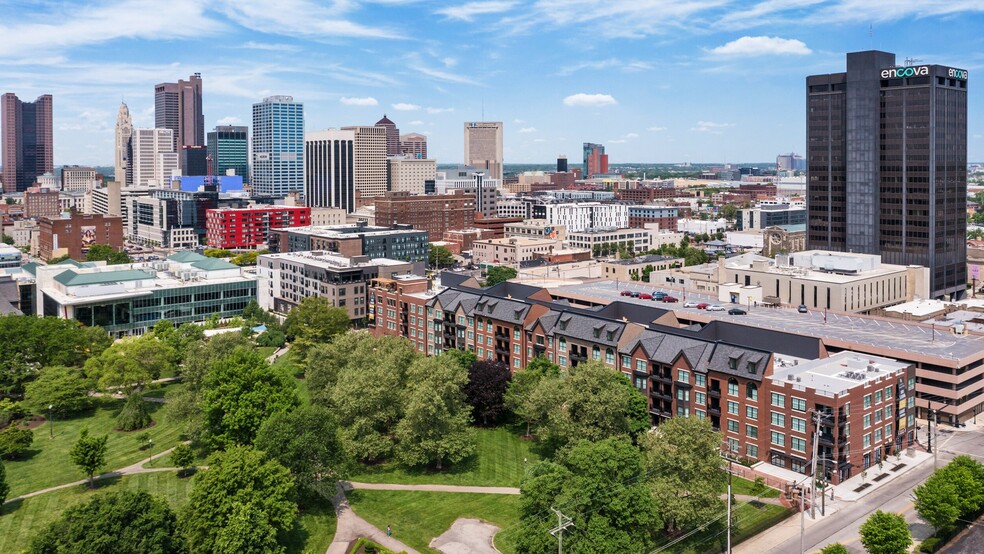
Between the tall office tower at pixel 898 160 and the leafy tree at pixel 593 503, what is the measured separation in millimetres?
110387

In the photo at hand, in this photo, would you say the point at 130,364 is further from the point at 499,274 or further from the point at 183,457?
the point at 499,274

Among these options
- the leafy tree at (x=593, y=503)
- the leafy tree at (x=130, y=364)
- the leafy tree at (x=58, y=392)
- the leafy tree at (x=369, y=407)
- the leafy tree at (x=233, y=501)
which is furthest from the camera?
the leafy tree at (x=130, y=364)

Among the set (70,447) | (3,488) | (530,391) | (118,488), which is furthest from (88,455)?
(530,391)

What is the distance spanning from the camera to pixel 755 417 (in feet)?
233

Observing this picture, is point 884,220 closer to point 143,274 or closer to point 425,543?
point 425,543

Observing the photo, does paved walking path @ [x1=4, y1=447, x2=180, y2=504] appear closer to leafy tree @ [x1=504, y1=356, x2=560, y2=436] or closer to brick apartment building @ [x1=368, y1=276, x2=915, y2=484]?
leafy tree @ [x1=504, y1=356, x2=560, y2=436]

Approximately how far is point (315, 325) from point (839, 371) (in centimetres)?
6645

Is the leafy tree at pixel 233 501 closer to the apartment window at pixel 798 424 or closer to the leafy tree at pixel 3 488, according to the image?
the leafy tree at pixel 3 488

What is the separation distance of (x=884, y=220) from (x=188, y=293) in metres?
125

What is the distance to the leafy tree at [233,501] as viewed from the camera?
50.9m

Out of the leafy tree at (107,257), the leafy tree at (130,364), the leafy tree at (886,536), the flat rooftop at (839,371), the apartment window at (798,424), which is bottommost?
the leafy tree at (886,536)

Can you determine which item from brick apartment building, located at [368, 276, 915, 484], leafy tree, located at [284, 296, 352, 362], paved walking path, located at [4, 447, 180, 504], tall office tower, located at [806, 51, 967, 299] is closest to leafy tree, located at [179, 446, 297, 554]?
paved walking path, located at [4, 447, 180, 504]

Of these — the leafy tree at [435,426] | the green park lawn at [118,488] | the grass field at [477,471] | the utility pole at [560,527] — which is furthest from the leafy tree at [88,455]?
the utility pole at [560,527]

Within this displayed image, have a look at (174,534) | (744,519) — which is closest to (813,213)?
(744,519)
